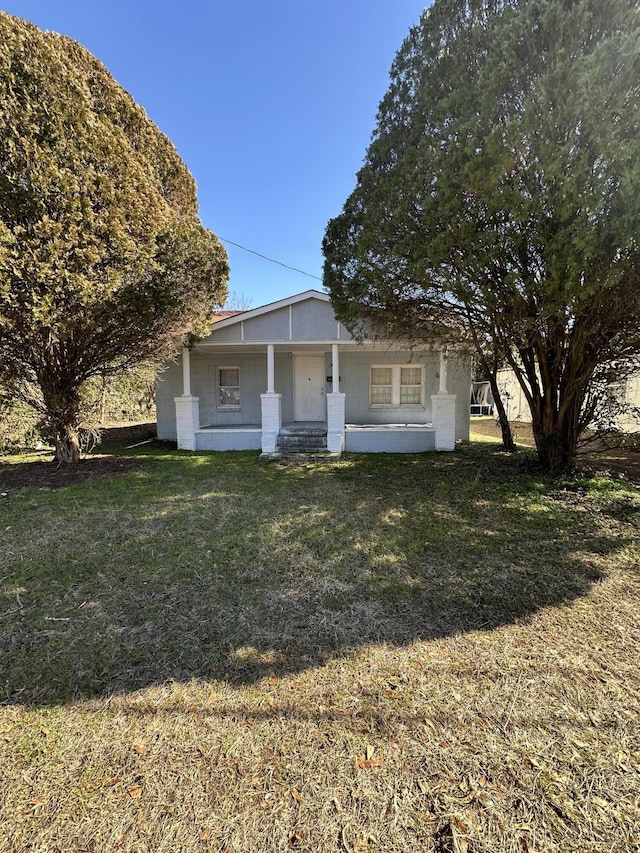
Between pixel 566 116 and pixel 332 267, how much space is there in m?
4.11

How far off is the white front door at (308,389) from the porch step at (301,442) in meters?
2.18

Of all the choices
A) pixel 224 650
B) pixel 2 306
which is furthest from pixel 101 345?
pixel 224 650

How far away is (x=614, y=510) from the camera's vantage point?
5.15m

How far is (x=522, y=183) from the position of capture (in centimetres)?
442

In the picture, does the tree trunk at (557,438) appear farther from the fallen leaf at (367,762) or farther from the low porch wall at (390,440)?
the fallen leaf at (367,762)

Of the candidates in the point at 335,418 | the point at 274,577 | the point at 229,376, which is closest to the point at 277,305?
the point at 335,418

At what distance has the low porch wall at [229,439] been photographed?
1015 cm

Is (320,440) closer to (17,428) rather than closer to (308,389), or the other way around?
(308,389)

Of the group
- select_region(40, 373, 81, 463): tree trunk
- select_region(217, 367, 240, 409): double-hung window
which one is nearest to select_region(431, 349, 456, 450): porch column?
select_region(217, 367, 240, 409): double-hung window

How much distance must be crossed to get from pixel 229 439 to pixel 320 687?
843cm

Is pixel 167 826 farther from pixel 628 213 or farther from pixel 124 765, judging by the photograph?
pixel 628 213

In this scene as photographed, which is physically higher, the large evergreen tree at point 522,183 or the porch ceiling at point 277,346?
the large evergreen tree at point 522,183

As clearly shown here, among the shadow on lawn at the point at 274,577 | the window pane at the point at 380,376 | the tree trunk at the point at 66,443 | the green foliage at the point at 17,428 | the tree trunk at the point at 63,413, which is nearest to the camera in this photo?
the shadow on lawn at the point at 274,577

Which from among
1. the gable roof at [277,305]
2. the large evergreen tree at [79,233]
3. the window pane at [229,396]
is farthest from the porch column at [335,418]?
the window pane at [229,396]
